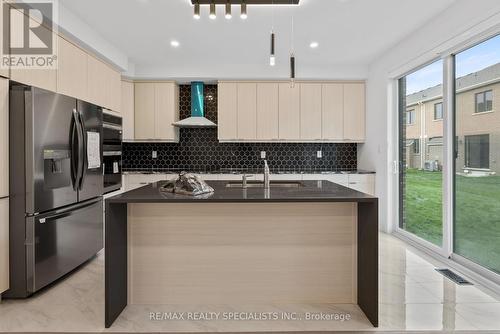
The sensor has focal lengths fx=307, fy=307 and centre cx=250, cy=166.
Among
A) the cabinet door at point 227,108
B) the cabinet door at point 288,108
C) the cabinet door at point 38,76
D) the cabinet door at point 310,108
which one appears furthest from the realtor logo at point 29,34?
the cabinet door at point 310,108

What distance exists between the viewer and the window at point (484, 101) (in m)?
2.84

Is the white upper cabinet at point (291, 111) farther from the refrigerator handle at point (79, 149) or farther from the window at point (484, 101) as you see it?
the refrigerator handle at point (79, 149)

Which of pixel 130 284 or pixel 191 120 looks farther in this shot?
pixel 191 120

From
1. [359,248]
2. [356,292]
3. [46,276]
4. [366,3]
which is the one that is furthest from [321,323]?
[366,3]

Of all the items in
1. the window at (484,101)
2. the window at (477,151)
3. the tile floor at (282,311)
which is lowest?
the tile floor at (282,311)

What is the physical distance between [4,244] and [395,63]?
187 inches

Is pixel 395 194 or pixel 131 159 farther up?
pixel 131 159

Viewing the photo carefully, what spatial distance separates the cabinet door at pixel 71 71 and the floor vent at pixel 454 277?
4.23 m

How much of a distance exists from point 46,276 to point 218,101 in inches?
138

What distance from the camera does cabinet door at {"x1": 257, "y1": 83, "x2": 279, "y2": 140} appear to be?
5.19 meters

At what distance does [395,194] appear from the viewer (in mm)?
4527

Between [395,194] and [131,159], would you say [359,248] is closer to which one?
[395,194]

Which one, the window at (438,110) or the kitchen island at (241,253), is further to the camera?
the window at (438,110)

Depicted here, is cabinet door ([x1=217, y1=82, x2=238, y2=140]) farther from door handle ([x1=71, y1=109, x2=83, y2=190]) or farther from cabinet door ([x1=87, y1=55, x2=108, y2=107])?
door handle ([x1=71, y1=109, x2=83, y2=190])
